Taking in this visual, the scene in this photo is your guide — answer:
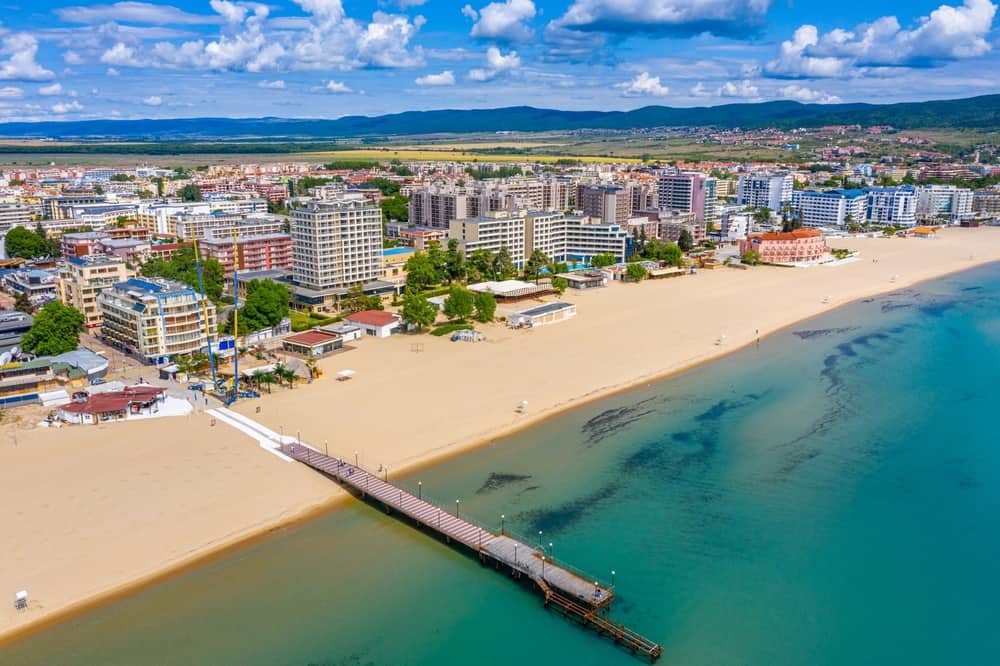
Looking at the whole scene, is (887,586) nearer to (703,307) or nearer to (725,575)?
(725,575)

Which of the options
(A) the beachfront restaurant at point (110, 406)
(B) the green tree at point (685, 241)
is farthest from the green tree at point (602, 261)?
(A) the beachfront restaurant at point (110, 406)

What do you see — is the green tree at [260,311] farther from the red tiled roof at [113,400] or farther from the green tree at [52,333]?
the red tiled roof at [113,400]

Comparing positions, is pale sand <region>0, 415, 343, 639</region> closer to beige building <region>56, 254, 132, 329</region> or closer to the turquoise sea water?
the turquoise sea water

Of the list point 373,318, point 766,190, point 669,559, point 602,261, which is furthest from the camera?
point 766,190

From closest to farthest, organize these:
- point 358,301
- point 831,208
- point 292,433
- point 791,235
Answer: point 292,433
point 358,301
point 791,235
point 831,208

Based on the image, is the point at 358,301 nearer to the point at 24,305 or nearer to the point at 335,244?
the point at 335,244

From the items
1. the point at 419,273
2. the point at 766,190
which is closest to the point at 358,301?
the point at 419,273

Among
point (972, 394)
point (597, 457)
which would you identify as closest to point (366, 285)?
point (597, 457)
